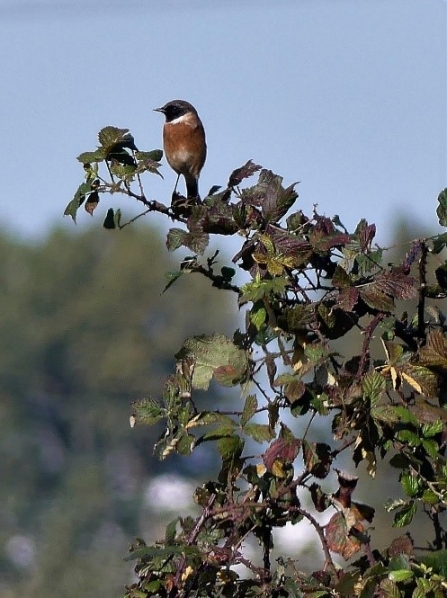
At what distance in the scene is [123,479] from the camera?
3841 centimetres

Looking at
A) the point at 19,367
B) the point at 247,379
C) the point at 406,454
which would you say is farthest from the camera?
the point at 19,367

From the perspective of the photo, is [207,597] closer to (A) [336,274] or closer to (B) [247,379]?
(B) [247,379]

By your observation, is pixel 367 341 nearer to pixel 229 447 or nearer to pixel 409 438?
pixel 409 438

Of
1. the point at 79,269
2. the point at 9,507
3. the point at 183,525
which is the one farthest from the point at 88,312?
the point at 183,525

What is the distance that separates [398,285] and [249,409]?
331mm

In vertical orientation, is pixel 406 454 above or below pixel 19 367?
below

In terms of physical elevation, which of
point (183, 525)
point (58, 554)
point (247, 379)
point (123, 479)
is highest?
point (123, 479)

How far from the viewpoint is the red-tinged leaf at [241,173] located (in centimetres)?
230

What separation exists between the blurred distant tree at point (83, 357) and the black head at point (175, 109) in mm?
22776

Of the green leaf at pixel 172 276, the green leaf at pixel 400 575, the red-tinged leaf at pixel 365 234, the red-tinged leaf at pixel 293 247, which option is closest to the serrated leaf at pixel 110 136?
the green leaf at pixel 172 276

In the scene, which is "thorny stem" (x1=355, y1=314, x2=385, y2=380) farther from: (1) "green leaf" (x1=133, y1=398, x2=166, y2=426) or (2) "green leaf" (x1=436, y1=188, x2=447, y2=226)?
(1) "green leaf" (x1=133, y1=398, x2=166, y2=426)

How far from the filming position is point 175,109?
6.12 m

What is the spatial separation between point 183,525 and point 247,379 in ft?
0.94

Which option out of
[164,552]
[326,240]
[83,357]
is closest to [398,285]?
[326,240]
